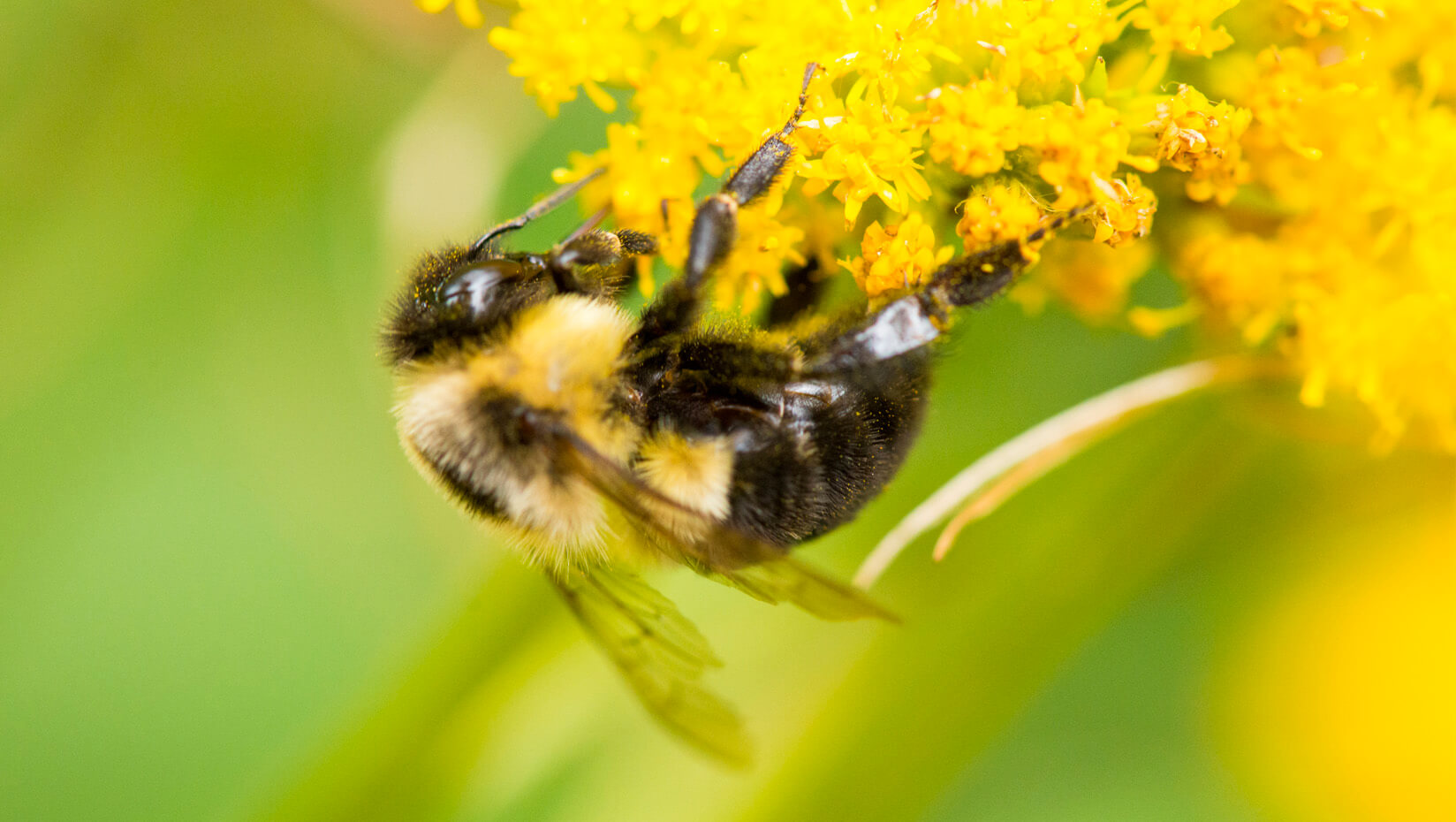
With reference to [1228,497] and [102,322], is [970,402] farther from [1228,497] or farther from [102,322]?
[102,322]

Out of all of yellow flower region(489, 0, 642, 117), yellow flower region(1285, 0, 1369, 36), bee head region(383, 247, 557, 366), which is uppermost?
yellow flower region(489, 0, 642, 117)

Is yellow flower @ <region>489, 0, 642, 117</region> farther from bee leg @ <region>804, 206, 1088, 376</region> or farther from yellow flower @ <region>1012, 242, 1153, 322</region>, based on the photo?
yellow flower @ <region>1012, 242, 1153, 322</region>

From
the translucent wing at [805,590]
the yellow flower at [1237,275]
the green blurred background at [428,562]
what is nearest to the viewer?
the translucent wing at [805,590]

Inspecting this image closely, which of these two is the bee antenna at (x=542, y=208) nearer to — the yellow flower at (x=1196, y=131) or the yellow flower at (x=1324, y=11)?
the yellow flower at (x=1196, y=131)

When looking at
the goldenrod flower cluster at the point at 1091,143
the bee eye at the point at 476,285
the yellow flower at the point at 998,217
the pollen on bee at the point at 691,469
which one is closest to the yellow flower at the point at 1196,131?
the goldenrod flower cluster at the point at 1091,143

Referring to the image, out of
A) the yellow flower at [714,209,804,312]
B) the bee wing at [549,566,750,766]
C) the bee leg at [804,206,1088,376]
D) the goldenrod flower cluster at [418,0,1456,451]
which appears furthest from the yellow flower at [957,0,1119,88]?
the bee wing at [549,566,750,766]

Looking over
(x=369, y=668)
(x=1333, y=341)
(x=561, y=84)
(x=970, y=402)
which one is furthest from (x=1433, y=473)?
(x=369, y=668)
